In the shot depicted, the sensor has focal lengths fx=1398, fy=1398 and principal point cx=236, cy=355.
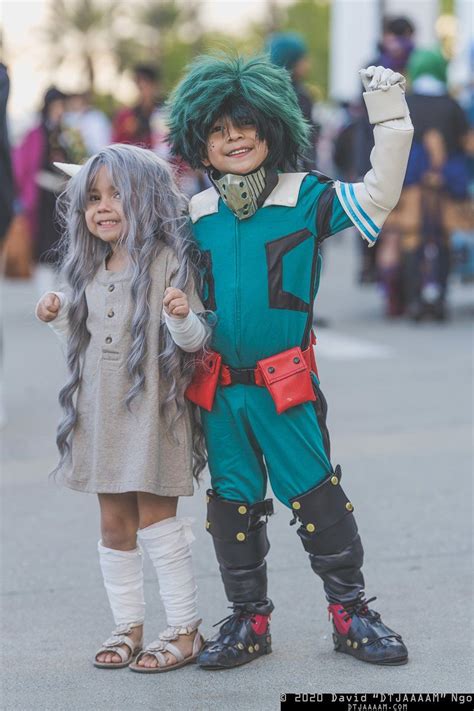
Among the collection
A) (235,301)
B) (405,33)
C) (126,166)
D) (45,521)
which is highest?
(405,33)

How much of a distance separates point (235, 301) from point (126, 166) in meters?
0.47

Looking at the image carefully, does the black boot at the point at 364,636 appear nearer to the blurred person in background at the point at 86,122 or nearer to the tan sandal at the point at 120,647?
the tan sandal at the point at 120,647

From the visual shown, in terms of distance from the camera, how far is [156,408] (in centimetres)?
359

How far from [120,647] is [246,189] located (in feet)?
4.17

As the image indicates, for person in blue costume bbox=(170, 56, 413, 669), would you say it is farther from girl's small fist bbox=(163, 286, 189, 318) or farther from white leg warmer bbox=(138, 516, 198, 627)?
girl's small fist bbox=(163, 286, 189, 318)

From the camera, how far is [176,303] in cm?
340

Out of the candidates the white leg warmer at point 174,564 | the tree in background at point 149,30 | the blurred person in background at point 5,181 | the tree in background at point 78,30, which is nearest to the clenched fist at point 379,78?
the white leg warmer at point 174,564

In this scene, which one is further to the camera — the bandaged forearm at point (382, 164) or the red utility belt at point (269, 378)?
the red utility belt at point (269, 378)

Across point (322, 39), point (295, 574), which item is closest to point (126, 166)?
point (295, 574)

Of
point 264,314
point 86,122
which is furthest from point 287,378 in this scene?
point 86,122

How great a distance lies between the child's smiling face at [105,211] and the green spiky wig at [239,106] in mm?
210

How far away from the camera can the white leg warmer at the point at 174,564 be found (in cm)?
369

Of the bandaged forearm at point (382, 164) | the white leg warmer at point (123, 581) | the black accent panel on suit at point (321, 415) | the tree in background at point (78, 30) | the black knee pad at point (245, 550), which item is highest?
the tree in background at point (78, 30)

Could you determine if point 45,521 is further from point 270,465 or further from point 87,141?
point 87,141
